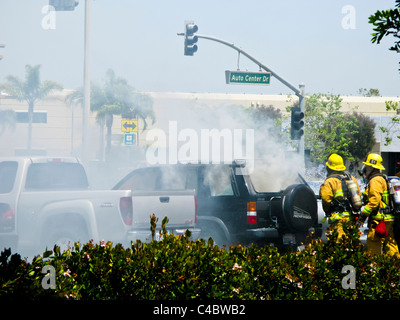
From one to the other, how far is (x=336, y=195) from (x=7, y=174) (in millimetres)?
5272

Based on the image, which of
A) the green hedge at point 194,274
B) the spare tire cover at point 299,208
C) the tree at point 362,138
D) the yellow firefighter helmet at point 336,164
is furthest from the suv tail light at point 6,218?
the tree at point 362,138

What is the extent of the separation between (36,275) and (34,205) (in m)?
5.92

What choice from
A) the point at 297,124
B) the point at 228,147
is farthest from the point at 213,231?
the point at 297,124

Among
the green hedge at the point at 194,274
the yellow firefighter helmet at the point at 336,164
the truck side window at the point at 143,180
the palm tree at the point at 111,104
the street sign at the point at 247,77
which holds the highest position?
the palm tree at the point at 111,104

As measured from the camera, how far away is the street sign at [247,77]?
19016 mm

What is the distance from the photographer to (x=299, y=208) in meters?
9.92

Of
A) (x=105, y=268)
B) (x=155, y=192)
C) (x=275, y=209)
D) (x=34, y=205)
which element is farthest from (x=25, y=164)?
(x=105, y=268)

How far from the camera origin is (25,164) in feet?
34.6

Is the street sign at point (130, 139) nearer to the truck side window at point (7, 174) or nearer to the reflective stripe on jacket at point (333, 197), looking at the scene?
the truck side window at point (7, 174)

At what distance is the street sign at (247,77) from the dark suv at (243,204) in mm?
8582

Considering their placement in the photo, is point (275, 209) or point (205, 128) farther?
point (205, 128)

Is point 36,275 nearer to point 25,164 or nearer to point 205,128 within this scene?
point 25,164

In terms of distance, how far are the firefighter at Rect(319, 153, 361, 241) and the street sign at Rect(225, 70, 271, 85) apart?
33.4 ft
